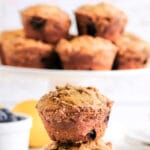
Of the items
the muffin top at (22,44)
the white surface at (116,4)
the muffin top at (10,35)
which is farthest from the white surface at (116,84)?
the muffin top at (22,44)

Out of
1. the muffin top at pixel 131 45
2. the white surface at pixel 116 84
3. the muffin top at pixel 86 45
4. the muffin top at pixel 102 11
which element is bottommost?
the white surface at pixel 116 84

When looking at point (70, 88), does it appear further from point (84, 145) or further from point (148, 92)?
point (148, 92)

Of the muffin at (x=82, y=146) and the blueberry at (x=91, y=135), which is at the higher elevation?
the blueberry at (x=91, y=135)

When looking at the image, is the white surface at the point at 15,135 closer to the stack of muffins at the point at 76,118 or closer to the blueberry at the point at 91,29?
the stack of muffins at the point at 76,118

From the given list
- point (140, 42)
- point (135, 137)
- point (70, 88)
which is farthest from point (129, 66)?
point (70, 88)

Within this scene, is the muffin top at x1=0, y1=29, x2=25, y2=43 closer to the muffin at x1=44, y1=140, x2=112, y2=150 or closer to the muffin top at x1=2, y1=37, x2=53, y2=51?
the muffin top at x1=2, y1=37, x2=53, y2=51

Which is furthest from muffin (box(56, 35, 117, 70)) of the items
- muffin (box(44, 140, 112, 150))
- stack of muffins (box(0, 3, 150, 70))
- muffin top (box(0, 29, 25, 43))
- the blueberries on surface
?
muffin (box(44, 140, 112, 150))

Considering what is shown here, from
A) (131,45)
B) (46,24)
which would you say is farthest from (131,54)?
(46,24)
